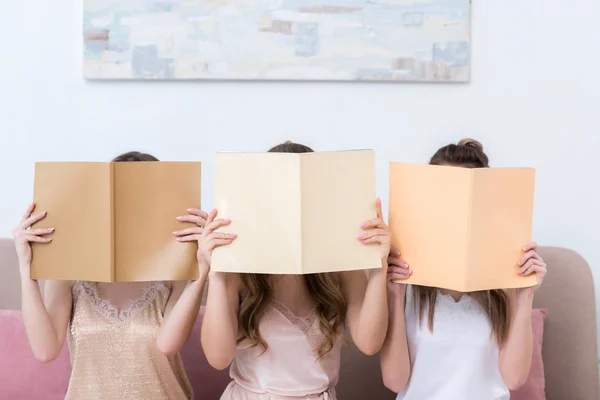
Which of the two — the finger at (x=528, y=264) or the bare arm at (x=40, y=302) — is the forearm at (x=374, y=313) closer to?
the finger at (x=528, y=264)

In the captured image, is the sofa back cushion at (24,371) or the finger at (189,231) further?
the sofa back cushion at (24,371)

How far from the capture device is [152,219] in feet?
4.58

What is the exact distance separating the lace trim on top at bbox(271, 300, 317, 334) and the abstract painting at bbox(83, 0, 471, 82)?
785mm

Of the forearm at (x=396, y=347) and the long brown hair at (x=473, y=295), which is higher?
the long brown hair at (x=473, y=295)

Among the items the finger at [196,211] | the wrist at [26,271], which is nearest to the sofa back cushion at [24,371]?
the wrist at [26,271]

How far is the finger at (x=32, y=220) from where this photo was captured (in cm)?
137

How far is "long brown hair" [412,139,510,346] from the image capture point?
1449 millimetres

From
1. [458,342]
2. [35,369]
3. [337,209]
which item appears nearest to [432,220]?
[337,209]

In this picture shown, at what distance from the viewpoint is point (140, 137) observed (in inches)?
81.0

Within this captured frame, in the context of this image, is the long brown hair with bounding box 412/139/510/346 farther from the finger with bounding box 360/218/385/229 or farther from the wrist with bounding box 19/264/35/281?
the wrist with bounding box 19/264/35/281

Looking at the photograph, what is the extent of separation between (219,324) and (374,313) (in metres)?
0.32

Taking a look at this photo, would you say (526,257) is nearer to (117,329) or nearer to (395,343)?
(395,343)

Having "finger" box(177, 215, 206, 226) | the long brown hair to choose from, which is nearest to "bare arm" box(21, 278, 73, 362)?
"finger" box(177, 215, 206, 226)

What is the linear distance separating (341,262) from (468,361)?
379mm
